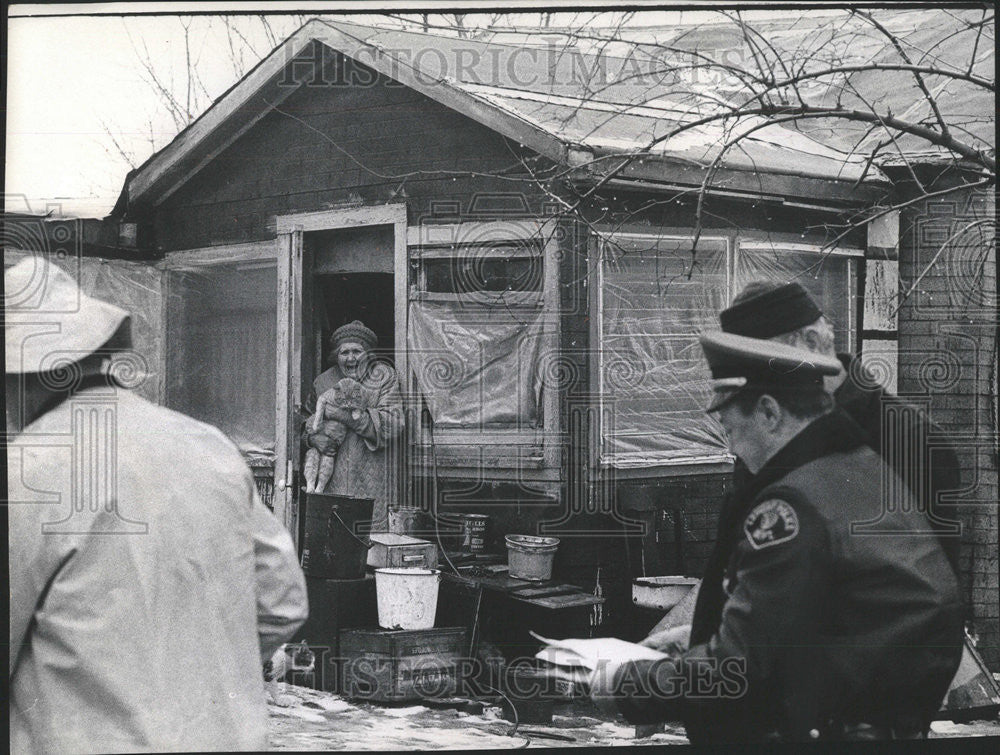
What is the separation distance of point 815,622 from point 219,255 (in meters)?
3.07

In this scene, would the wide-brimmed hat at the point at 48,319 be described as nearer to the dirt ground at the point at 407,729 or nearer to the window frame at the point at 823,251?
the dirt ground at the point at 407,729

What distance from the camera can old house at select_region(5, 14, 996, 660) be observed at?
15.4ft

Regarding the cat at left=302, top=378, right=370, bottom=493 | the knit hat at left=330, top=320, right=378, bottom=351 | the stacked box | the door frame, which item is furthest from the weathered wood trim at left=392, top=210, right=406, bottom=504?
the stacked box

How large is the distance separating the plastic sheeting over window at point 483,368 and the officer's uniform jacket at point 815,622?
4.85 ft

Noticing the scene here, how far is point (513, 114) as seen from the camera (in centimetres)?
486

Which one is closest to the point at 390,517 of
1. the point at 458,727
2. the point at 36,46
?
the point at 458,727

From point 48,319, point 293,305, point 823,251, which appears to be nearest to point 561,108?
point 823,251

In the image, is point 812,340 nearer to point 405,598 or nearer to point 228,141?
point 405,598

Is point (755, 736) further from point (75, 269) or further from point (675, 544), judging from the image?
point (75, 269)

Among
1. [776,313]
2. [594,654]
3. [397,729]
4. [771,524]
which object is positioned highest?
[776,313]

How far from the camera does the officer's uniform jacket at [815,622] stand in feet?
10.2

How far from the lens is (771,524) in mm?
3156

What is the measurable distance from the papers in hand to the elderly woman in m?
1.48

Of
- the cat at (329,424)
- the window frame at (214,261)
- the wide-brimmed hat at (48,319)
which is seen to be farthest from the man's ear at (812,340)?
the window frame at (214,261)
